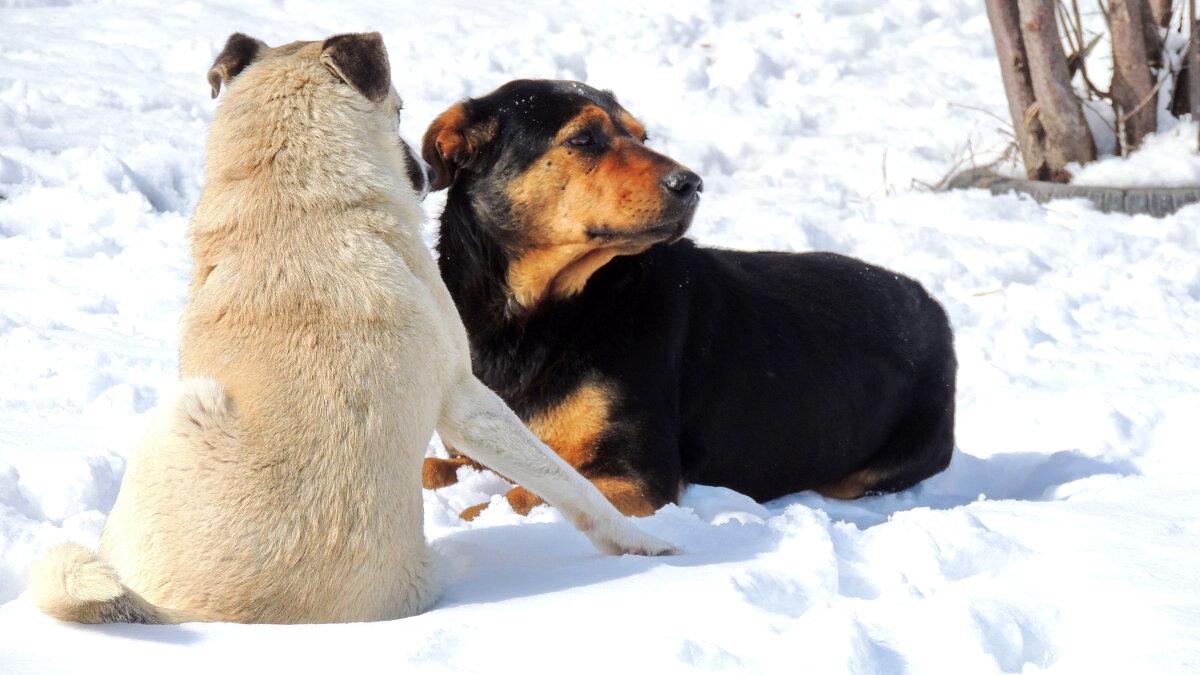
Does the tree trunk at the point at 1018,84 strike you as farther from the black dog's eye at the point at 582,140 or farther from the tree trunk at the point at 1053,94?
the black dog's eye at the point at 582,140

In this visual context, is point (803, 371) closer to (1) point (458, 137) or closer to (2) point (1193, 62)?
(1) point (458, 137)

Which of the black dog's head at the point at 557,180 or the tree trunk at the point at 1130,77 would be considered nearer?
the black dog's head at the point at 557,180

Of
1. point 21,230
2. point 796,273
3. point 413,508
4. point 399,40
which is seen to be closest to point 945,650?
point 413,508

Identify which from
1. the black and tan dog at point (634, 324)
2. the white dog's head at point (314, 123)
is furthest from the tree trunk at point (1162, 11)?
the white dog's head at point (314, 123)

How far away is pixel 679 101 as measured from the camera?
35.2ft

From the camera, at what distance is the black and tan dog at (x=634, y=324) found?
14.8ft

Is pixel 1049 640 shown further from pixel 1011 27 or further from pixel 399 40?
pixel 399 40

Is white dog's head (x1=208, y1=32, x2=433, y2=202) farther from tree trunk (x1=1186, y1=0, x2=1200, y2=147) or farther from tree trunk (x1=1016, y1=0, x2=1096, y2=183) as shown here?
tree trunk (x1=1186, y1=0, x2=1200, y2=147)

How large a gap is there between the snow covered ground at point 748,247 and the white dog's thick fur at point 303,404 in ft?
0.57

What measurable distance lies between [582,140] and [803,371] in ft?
4.64

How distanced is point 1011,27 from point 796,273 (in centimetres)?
503

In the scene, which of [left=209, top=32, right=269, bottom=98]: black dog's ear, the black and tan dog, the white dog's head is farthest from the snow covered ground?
[left=209, top=32, right=269, bottom=98]: black dog's ear

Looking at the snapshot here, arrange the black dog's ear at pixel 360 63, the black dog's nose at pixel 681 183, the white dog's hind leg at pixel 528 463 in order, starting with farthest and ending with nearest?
the black dog's nose at pixel 681 183 < the black dog's ear at pixel 360 63 < the white dog's hind leg at pixel 528 463

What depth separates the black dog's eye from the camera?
460 centimetres
